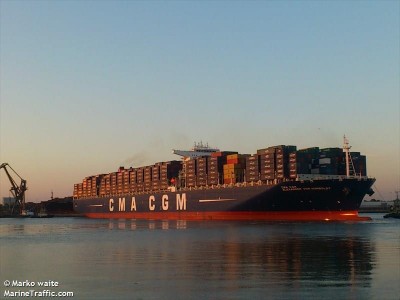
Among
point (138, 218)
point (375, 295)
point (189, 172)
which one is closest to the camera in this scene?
point (375, 295)

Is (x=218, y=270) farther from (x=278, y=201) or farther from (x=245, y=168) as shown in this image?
(x=245, y=168)

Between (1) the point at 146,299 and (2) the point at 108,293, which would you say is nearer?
(1) the point at 146,299

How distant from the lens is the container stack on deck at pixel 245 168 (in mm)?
69062

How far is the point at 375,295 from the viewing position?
16125 millimetres

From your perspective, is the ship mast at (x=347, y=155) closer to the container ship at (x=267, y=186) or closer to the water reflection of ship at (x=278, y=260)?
the container ship at (x=267, y=186)

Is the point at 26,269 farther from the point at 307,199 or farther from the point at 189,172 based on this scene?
the point at 189,172

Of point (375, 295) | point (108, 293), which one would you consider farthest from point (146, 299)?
point (375, 295)

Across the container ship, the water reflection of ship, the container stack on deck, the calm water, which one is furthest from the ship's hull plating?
the calm water

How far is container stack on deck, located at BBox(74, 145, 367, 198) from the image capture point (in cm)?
6906

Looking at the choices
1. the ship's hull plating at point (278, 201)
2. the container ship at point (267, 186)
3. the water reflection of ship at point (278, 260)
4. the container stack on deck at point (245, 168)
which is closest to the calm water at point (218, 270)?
the water reflection of ship at point (278, 260)

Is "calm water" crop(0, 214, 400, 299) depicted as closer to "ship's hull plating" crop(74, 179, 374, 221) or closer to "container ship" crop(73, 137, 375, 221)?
"ship's hull plating" crop(74, 179, 374, 221)

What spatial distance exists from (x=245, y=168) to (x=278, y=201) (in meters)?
9.71

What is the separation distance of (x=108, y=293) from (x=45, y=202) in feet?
607

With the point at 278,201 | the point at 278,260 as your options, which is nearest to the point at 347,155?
the point at 278,201
